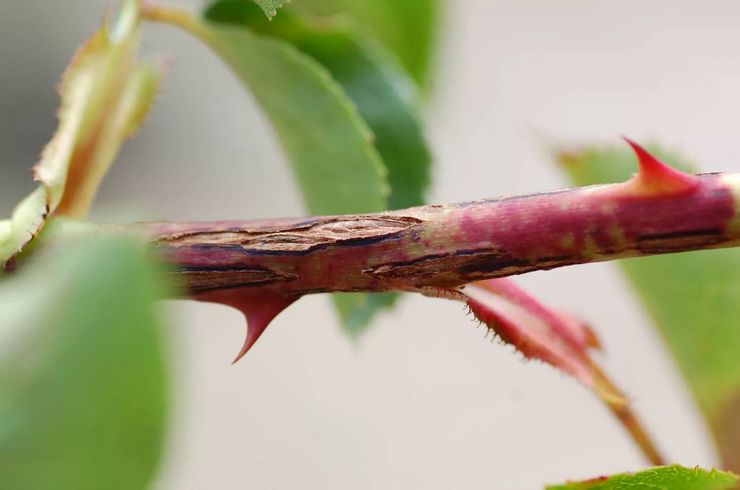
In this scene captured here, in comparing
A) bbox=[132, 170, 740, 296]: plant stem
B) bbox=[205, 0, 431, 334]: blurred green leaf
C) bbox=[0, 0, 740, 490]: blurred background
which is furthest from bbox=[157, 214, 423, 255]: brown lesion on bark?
bbox=[0, 0, 740, 490]: blurred background

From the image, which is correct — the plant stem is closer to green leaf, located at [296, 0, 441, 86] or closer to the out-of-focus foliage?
the out-of-focus foliage

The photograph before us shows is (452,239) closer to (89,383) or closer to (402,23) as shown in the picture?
(89,383)

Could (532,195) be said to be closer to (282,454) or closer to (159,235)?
(159,235)

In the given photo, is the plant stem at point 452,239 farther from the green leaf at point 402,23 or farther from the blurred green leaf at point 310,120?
the green leaf at point 402,23

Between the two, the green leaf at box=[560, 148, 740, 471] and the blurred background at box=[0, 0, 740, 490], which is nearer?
the green leaf at box=[560, 148, 740, 471]

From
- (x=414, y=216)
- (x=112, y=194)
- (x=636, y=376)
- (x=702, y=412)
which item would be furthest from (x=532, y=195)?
(x=112, y=194)

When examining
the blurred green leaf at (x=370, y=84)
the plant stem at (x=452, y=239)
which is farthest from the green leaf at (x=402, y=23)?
the plant stem at (x=452, y=239)

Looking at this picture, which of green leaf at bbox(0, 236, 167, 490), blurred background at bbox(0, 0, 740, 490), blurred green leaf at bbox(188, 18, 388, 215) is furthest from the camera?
blurred background at bbox(0, 0, 740, 490)
